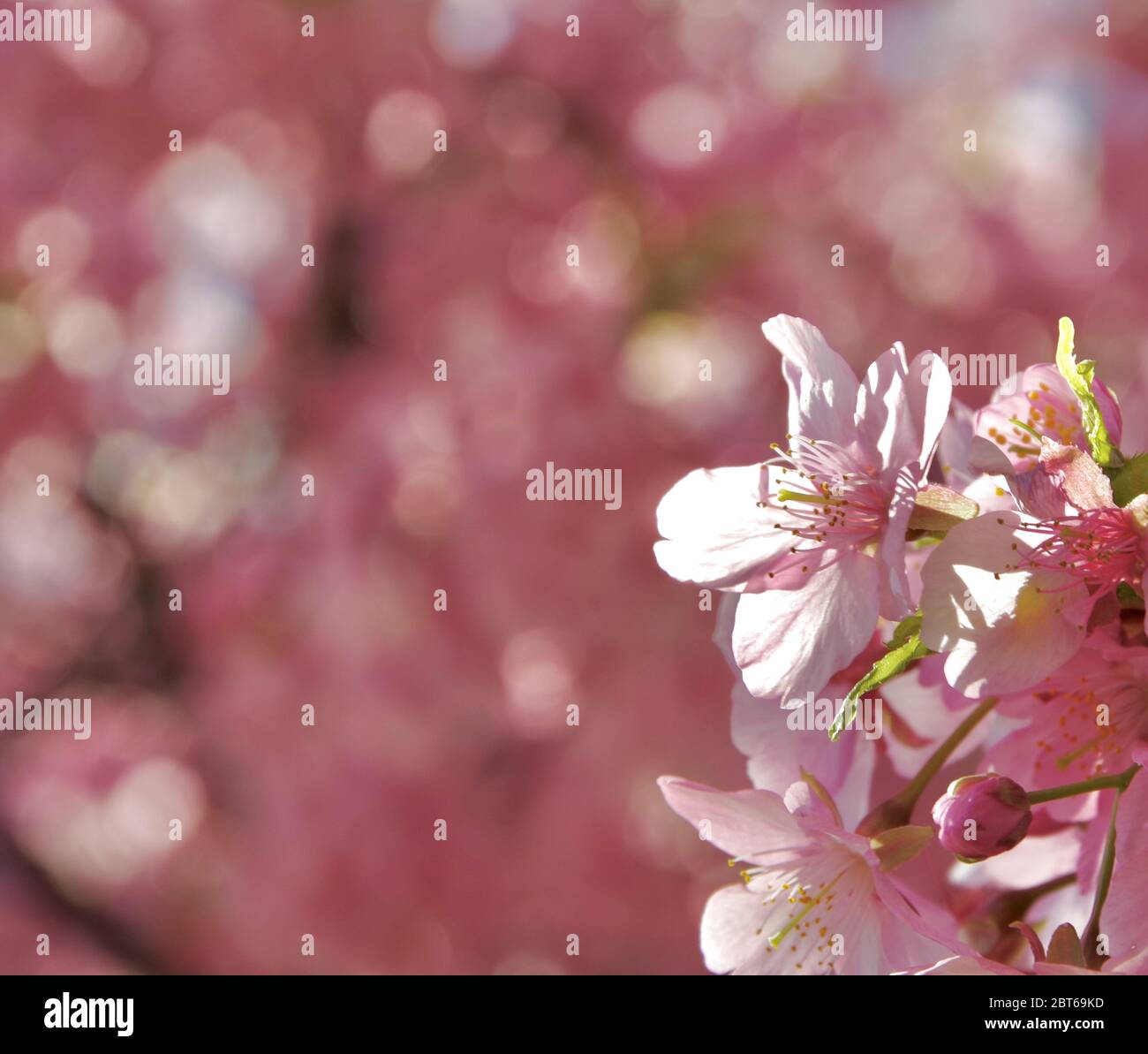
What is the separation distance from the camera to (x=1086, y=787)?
1.63ft

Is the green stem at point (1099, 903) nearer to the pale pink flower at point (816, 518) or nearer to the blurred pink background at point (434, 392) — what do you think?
the pale pink flower at point (816, 518)

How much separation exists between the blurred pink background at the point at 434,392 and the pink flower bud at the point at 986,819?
1.37 metres

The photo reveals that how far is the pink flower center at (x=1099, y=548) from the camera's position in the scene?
1.48 ft

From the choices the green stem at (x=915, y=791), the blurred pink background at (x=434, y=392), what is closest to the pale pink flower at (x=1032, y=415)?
the green stem at (x=915, y=791)

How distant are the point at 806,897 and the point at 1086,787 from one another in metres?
0.14

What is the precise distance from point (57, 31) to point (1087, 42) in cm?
204

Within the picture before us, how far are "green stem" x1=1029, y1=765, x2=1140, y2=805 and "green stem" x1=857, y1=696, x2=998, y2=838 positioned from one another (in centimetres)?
5

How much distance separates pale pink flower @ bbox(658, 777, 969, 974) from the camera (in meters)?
0.51

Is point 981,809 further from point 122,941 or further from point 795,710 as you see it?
point 122,941

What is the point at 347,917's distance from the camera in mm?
2025

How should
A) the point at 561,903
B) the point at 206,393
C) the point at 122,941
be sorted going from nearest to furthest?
1. the point at 561,903
2. the point at 122,941
3. the point at 206,393
